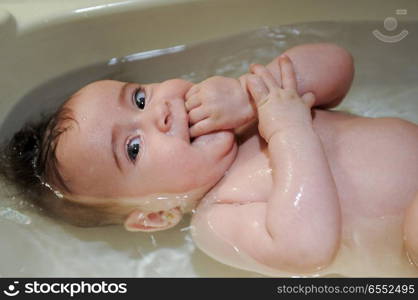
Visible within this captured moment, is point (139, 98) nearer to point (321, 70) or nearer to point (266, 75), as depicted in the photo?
point (266, 75)

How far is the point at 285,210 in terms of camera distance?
1.01 metres

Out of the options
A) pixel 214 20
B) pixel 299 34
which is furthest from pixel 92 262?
pixel 299 34

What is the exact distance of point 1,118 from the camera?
1376 mm

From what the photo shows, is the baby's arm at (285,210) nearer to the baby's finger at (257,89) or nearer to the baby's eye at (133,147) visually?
the baby's finger at (257,89)

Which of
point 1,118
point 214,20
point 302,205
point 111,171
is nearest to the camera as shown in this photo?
point 302,205

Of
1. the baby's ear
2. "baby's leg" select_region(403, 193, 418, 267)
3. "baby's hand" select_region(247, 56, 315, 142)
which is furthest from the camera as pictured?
the baby's ear

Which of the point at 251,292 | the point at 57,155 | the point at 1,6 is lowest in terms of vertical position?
the point at 251,292

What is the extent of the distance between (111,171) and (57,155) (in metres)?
0.11

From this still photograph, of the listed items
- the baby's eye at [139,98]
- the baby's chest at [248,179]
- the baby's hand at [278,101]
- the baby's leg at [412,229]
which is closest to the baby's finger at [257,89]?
the baby's hand at [278,101]

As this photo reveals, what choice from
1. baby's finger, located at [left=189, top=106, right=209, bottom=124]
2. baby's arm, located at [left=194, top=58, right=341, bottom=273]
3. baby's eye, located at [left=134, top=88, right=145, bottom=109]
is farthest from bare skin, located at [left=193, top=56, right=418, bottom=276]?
baby's eye, located at [left=134, top=88, right=145, bottom=109]

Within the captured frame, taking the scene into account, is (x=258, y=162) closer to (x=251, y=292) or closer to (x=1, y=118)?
(x=251, y=292)

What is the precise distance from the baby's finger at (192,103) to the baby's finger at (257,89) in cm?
11

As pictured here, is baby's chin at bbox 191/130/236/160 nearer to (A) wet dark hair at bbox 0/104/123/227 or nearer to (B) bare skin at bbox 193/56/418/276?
(B) bare skin at bbox 193/56/418/276

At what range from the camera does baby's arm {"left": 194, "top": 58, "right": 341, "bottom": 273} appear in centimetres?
100
